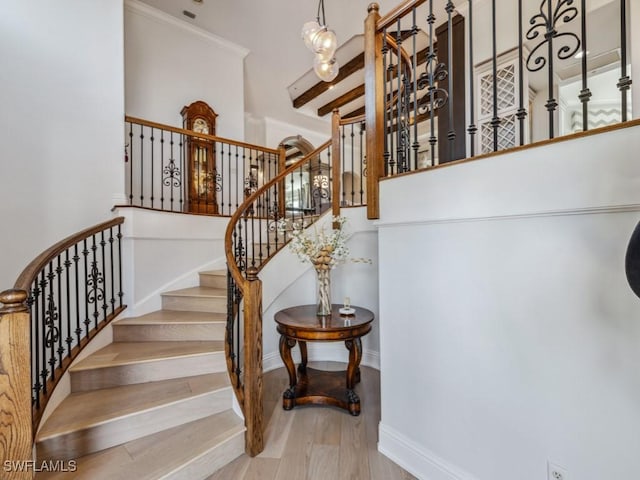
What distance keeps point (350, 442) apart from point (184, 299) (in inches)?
77.5

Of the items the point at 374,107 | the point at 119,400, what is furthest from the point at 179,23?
the point at 119,400

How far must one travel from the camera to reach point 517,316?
4.14ft

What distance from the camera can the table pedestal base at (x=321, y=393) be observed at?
226cm

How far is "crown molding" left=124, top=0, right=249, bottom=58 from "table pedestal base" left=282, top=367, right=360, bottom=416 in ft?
17.2

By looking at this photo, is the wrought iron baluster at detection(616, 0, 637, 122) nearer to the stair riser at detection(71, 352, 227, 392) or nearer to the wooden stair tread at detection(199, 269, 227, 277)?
the stair riser at detection(71, 352, 227, 392)

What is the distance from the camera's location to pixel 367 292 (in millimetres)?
3072

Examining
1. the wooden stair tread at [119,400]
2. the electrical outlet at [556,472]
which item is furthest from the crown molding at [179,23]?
the electrical outlet at [556,472]

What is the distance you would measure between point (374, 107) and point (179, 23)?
4.39m

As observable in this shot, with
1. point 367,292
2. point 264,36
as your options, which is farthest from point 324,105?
point 367,292

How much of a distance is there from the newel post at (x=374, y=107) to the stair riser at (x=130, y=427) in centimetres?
169

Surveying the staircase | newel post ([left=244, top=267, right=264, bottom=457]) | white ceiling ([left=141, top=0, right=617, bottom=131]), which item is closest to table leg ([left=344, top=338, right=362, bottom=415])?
newel post ([left=244, top=267, right=264, bottom=457])

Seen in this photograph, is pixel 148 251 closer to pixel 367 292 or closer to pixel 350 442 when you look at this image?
pixel 367 292

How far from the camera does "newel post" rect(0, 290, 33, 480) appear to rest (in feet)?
3.56

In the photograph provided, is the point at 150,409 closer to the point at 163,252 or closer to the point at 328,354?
the point at 163,252
